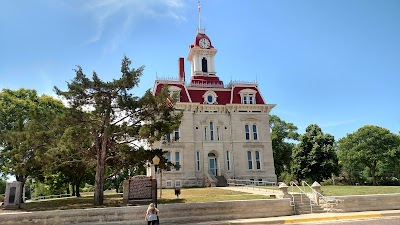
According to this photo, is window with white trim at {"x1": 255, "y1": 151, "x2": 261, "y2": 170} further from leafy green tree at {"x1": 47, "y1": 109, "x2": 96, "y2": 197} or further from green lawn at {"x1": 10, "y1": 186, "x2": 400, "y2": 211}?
leafy green tree at {"x1": 47, "y1": 109, "x2": 96, "y2": 197}

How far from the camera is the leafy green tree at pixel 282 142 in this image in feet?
191

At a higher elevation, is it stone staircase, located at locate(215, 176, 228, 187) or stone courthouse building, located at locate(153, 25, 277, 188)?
stone courthouse building, located at locate(153, 25, 277, 188)

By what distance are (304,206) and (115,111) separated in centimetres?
1283

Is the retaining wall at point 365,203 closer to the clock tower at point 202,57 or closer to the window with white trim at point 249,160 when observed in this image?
the window with white trim at point 249,160

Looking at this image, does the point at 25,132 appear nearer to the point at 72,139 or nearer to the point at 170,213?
the point at 72,139

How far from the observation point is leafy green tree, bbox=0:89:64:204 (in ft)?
66.6

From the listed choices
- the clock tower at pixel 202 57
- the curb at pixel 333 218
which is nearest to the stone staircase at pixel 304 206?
the curb at pixel 333 218

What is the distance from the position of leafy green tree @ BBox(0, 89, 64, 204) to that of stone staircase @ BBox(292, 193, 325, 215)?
49.4 ft

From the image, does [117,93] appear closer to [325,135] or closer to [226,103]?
[226,103]

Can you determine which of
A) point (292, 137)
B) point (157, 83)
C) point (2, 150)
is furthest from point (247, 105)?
point (2, 150)

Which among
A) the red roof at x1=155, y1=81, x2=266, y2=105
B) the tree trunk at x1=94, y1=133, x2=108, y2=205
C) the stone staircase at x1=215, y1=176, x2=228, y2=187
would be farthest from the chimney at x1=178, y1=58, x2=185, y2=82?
the tree trunk at x1=94, y1=133, x2=108, y2=205

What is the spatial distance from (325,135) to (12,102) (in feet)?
136

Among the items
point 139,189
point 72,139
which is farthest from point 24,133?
point 139,189

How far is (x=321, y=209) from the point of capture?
19172 mm
